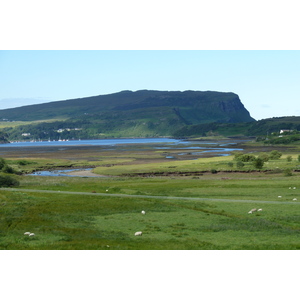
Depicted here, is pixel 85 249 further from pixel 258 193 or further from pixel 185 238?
pixel 258 193

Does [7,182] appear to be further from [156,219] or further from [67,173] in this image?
[156,219]

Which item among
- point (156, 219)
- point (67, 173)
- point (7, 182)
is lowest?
point (67, 173)

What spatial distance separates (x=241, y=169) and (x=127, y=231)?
218ft

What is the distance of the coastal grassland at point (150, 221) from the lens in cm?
2830

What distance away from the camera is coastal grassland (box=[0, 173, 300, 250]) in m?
28.3

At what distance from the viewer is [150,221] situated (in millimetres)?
36938

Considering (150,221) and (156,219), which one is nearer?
(150,221)

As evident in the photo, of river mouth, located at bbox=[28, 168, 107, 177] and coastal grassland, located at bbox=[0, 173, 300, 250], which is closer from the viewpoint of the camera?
coastal grassland, located at bbox=[0, 173, 300, 250]

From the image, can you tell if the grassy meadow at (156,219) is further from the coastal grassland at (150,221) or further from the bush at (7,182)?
the bush at (7,182)

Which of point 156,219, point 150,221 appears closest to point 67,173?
point 156,219

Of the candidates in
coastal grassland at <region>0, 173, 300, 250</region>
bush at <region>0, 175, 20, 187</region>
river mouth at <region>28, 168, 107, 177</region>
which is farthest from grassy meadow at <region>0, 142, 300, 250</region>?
river mouth at <region>28, 168, 107, 177</region>

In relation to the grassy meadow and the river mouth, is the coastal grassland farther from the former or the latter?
the river mouth

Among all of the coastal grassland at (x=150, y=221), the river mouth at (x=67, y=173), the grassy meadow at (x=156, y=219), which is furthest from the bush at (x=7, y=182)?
the river mouth at (x=67, y=173)
